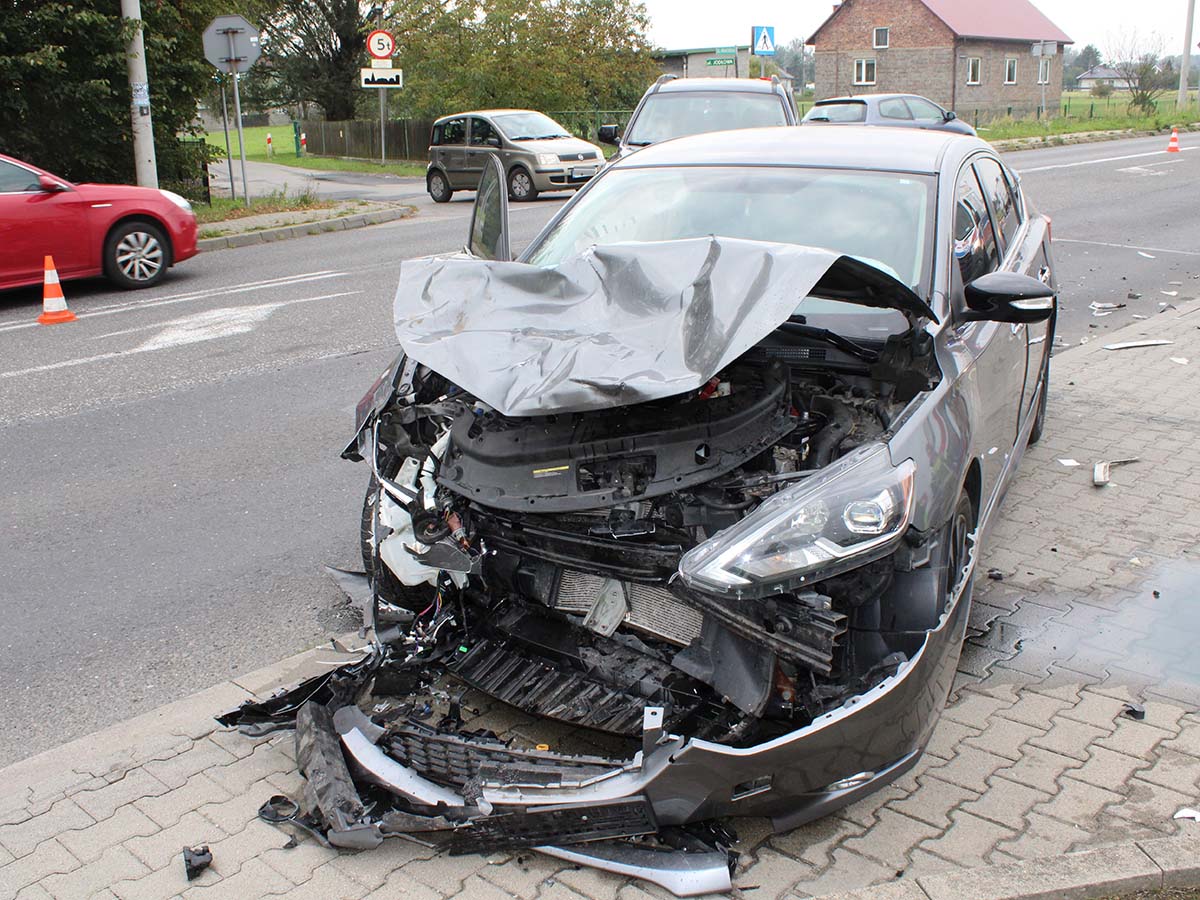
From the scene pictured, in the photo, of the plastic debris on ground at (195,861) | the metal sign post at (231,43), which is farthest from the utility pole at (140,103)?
the plastic debris on ground at (195,861)

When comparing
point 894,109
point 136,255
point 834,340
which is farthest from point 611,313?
point 894,109

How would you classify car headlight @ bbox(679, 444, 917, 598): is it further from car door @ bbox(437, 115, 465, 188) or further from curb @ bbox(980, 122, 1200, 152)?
curb @ bbox(980, 122, 1200, 152)

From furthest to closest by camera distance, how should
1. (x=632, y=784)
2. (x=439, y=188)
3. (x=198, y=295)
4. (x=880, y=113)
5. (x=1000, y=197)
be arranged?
(x=439, y=188) → (x=880, y=113) → (x=198, y=295) → (x=1000, y=197) → (x=632, y=784)

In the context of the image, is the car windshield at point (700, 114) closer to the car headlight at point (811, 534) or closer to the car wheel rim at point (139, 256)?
the car wheel rim at point (139, 256)

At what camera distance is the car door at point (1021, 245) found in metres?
5.15

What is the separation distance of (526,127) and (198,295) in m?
11.3

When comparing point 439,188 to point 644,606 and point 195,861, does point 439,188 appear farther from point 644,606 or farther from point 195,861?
point 195,861

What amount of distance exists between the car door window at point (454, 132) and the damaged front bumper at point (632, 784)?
20.4m

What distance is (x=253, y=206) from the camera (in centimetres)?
1900

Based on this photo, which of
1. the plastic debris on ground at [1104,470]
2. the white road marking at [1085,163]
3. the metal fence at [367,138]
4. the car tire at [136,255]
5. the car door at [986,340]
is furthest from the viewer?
the metal fence at [367,138]

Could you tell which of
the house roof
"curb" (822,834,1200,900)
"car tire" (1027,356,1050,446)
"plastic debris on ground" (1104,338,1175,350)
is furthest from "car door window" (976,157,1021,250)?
the house roof

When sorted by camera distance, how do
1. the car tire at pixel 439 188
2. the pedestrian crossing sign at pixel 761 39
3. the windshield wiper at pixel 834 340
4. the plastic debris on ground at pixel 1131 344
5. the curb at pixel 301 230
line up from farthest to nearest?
1. the pedestrian crossing sign at pixel 761 39
2. the car tire at pixel 439 188
3. the curb at pixel 301 230
4. the plastic debris on ground at pixel 1131 344
5. the windshield wiper at pixel 834 340

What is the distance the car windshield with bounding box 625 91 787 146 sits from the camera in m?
15.5

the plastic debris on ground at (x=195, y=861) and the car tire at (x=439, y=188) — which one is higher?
the car tire at (x=439, y=188)
